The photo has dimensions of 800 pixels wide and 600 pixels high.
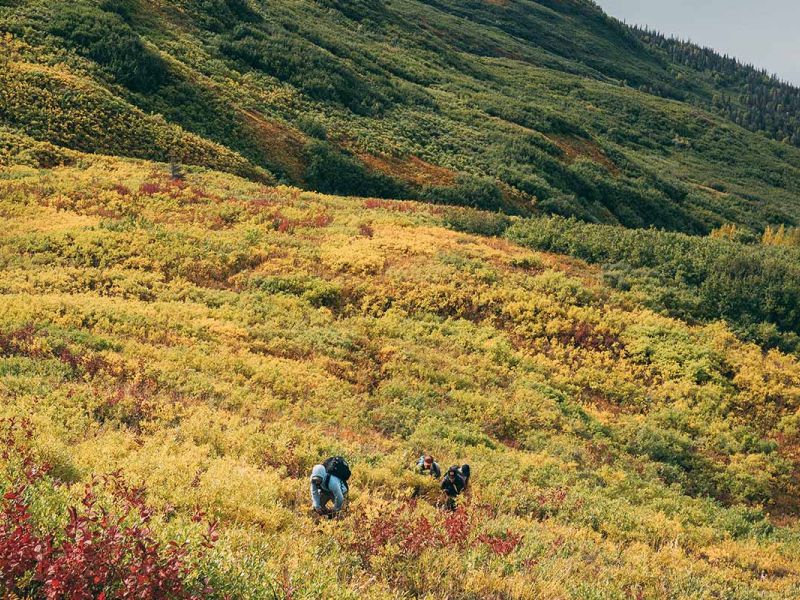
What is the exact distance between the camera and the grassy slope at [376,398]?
27.5 ft

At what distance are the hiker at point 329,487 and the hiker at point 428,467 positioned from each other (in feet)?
9.38

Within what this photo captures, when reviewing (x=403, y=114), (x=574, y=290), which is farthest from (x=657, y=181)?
(x=574, y=290)

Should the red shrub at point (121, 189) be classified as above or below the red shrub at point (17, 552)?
below

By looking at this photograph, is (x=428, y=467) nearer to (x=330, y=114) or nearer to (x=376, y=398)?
(x=376, y=398)

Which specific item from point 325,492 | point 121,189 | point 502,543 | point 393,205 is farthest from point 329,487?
point 393,205

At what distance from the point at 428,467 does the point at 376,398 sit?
16.1 ft

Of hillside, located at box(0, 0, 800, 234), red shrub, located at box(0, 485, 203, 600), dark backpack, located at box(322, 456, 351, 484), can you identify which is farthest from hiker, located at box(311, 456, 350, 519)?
hillside, located at box(0, 0, 800, 234)

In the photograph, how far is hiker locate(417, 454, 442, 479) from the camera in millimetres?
12305

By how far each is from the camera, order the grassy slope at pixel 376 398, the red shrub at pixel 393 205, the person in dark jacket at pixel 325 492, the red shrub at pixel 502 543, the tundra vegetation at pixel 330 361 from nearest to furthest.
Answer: the tundra vegetation at pixel 330 361
the grassy slope at pixel 376 398
the red shrub at pixel 502 543
the person in dark jacket at pixel 325 492
the red shrub at pixel 393 205

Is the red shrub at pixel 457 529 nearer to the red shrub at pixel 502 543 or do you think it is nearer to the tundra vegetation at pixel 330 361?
the tundra vegetation at pixel 330 361

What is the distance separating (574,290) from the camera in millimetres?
26219

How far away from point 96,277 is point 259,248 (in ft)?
22.8

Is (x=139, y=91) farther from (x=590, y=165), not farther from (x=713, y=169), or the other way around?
(x=713, y=169)

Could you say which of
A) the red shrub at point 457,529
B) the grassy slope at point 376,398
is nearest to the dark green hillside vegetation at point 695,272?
the grassy slope at point 376,398
